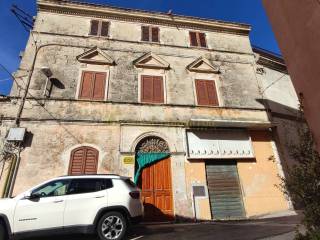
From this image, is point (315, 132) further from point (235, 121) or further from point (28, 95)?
point (28, 95)

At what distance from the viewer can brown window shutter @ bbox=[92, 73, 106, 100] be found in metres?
12.7

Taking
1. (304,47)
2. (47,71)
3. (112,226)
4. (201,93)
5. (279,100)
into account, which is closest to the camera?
(304,47)

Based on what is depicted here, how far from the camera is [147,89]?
1342cm

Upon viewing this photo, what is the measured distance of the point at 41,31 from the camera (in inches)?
546

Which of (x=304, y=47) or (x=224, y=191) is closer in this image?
(x=304, y=47)

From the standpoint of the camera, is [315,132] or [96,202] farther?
[96,202]

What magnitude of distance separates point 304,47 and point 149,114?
7537mm

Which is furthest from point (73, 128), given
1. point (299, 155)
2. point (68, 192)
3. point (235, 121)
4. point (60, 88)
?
point (299, 155)

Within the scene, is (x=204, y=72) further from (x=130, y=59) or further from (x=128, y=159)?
(x=128, y=159)

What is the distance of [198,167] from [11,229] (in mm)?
7834

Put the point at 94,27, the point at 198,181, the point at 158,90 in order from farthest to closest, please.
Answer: the point at 94,27 < the point at 158,90 < the point at 198,181

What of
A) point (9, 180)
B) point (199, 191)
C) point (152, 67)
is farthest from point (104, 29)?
point (199, 191)

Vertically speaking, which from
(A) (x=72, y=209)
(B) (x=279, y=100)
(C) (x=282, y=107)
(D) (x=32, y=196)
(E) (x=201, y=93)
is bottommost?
(A) (x=72, y=209)

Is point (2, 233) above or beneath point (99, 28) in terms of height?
beneath
